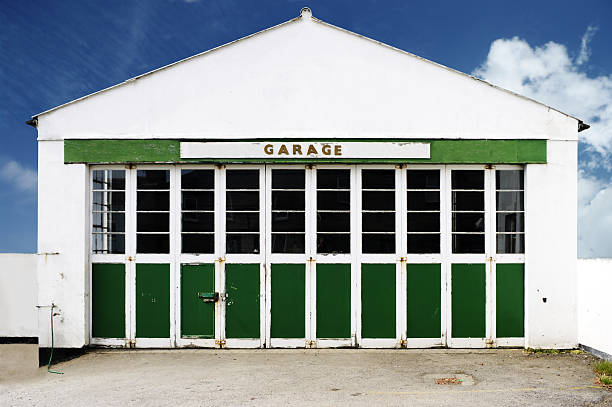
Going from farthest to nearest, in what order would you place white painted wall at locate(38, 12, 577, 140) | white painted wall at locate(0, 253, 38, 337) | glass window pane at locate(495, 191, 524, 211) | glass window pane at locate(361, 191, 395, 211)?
white painted wall at locate(0, 253, 38, 337) < glass window pane at locate(495, 191, 524, 211) < glass window pane at locate(361, 191, 395, 211) < white painted wall at locate(38, 12, 577, 140)

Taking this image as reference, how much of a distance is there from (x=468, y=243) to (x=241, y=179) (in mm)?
3827

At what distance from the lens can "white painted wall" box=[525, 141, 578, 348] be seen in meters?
7.83

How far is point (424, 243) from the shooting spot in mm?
7887

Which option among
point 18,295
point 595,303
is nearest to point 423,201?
point 595,303

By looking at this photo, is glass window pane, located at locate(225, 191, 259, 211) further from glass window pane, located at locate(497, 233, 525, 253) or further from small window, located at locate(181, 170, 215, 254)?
glass window pane, located at locate(497, 233, 525, 253)

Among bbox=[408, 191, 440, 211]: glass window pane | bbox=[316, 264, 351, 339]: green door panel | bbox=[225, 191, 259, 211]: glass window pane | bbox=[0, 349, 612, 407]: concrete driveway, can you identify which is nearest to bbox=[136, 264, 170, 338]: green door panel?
bbox=[0, 349, 612, 407]: concrete driveway

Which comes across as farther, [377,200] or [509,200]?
[509,200]

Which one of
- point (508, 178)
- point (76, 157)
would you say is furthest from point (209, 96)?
point (508, 178)

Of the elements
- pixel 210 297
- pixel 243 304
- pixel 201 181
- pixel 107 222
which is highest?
pixel 201 181

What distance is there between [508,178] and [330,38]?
3695mm

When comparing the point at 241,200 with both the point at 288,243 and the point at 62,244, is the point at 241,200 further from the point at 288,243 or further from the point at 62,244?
the point at 62,244

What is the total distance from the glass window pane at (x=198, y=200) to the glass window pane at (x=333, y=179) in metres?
1.77

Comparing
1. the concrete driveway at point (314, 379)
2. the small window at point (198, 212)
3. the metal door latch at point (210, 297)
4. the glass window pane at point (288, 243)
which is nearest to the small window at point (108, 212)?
the small window at point (198, 212)

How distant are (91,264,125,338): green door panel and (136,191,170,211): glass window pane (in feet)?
3.36
